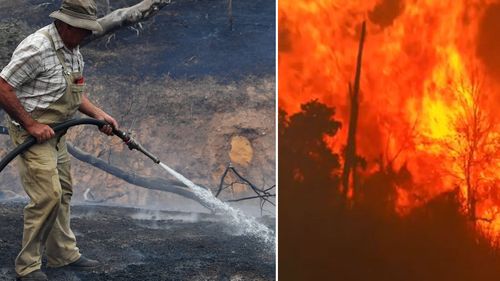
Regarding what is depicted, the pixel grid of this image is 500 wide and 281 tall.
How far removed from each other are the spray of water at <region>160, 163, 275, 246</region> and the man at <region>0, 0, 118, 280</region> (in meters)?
0.74

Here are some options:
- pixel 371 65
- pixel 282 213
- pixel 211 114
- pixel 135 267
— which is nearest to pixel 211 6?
pixel 211 114

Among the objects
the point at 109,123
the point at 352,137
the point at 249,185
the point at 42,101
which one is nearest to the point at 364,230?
the point at 352,137

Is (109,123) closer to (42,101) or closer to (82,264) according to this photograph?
(42,101)

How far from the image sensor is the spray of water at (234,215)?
13.0ft

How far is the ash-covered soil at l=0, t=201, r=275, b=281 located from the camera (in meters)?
3.79

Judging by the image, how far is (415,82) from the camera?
3.90m

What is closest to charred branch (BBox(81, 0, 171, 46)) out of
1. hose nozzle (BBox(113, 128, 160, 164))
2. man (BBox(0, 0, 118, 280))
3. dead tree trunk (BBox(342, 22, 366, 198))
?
man (BBox(0, 0, 118, 280))

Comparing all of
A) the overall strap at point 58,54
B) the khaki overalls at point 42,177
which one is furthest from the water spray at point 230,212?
the overall strap at point 58,54

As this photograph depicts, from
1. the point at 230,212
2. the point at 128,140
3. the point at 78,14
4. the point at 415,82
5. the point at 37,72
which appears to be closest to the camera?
the point at 37,72

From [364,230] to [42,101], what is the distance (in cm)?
205

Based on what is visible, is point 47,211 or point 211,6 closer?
point 47,211

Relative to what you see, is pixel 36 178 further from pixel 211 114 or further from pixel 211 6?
pixel 211 6

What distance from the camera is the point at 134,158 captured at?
159 inches

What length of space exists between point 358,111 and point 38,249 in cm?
203
